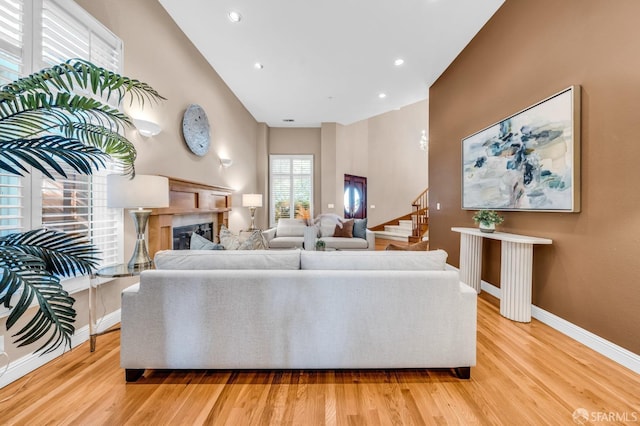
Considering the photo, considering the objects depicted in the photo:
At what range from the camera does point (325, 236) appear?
5359mm

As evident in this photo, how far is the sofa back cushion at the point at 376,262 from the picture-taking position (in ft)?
5.85

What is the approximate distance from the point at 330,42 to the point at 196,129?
7.37 ft

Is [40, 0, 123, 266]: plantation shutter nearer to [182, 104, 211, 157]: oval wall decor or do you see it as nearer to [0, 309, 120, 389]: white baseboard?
[0, 309, 120, 389]: white baseboard

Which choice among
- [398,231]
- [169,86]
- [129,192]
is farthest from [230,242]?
[398,231]

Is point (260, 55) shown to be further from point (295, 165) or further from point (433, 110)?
point (295, 165)

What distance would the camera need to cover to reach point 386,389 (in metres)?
1.65

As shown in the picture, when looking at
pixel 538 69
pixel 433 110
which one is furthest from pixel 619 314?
pixel 433 110

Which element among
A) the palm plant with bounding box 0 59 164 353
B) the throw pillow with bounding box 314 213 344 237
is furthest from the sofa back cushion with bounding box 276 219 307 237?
the palm plant with bounding box 0 59 164 353

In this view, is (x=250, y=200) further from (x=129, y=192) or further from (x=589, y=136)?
(x=589, y=136)


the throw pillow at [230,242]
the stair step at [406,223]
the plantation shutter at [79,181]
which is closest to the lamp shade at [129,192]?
the plantation shutter at [79,181]

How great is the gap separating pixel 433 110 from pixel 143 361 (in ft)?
17.3

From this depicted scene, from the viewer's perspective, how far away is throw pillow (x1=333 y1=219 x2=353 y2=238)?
520cm

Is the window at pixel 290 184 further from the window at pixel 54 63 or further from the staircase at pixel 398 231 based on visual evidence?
the window at pixel 54 63

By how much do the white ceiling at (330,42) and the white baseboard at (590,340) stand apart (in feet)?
11.2
